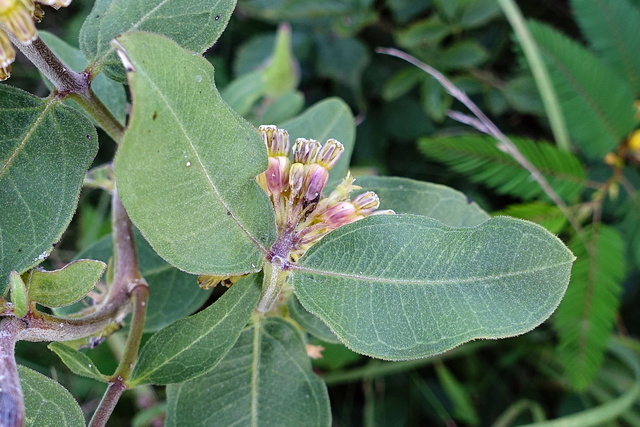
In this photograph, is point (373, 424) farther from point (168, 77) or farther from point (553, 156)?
point (168, 77)

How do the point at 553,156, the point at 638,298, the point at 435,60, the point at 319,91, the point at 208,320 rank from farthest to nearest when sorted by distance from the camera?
the point at 319,91 → the point at 638,298 → the point at 435,60 → the point at 553,156 → the point at 208,320

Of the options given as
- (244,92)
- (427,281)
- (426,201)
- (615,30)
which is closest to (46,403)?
(427,281)

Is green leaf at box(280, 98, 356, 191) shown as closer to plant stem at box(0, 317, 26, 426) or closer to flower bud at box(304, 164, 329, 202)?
flower bud at box(304, 164, 329, 202)

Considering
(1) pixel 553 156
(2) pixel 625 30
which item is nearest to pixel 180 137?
(1) pixel 553 156

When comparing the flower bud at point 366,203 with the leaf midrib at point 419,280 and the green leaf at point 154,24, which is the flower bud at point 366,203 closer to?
the leaf midrib at point 419,280

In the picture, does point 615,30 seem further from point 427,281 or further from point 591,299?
point 427,281

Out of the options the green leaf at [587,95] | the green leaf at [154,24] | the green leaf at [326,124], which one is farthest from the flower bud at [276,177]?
the green leaf at [587,95]
